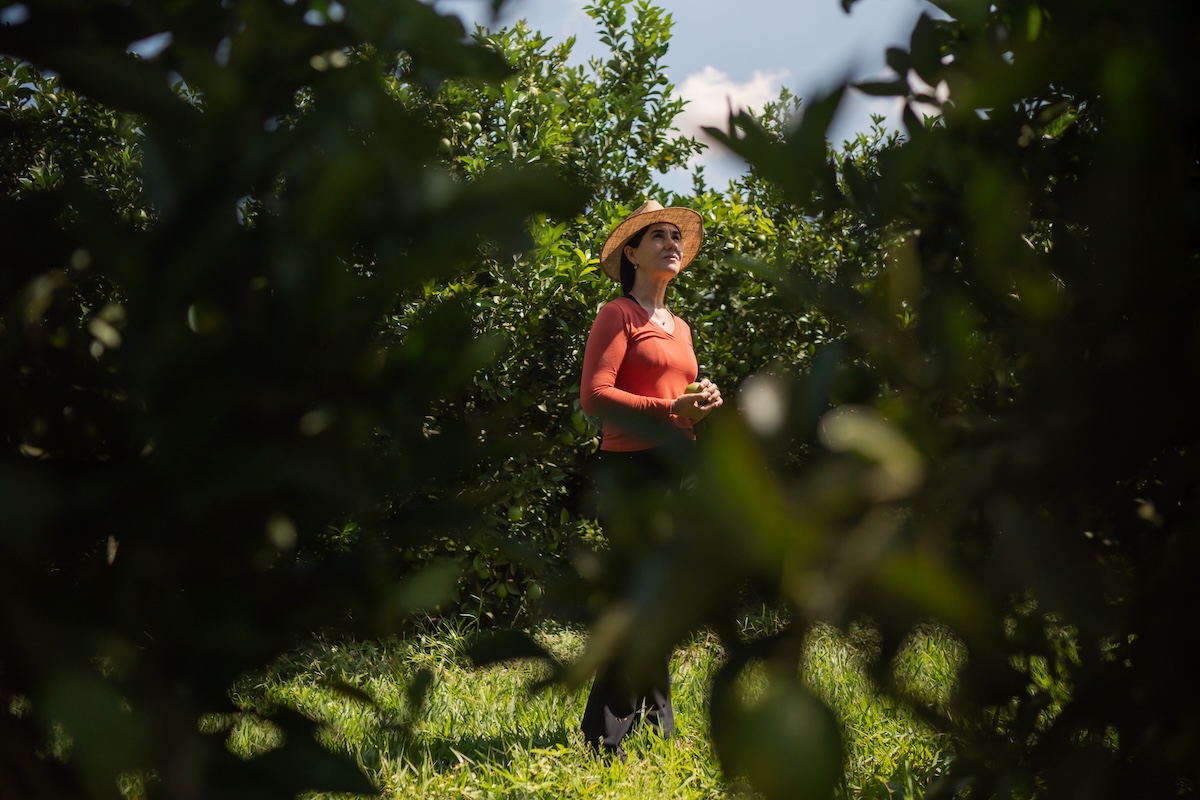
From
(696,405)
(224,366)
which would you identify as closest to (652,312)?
(696,405)

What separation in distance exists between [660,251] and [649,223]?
0.72 feet

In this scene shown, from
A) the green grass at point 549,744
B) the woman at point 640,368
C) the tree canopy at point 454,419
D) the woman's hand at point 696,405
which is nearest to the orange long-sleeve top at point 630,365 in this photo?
the woman at point 640,368

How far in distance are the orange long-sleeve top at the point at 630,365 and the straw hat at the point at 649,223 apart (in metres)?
0.38

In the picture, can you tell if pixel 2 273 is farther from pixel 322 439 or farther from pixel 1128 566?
pixel 1128 566

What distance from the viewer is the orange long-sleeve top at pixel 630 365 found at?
11.1ft

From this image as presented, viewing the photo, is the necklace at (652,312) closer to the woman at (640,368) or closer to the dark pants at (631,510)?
the woman at (640,368)

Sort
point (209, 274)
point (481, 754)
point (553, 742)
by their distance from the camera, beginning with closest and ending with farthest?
point (209, 274) → point (481, 754) → point (553, 742)

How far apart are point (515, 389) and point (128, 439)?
192 inches

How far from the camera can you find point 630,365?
3541 mm

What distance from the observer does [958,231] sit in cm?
109

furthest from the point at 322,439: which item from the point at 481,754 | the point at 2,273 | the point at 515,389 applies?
the point at 515,389

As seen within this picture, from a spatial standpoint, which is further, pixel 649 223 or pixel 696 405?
pixel 649 223

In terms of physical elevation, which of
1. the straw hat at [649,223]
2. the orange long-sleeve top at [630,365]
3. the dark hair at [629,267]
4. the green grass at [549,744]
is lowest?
the green grass at [549,744]

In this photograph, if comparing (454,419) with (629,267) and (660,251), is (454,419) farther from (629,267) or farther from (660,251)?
(629,267)
